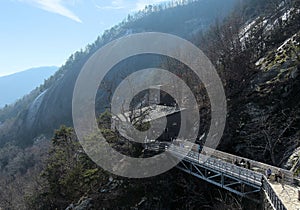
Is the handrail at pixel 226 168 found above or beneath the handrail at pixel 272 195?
beneath

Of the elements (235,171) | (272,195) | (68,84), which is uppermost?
(272,195)

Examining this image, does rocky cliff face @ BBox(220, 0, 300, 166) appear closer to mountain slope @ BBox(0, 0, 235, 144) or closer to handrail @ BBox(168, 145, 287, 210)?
handrail @ BBox(168, 145, 287, 210)

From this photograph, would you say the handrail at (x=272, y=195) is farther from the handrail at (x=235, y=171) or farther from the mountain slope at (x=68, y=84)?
the mountain slope at (x=68, y=84)

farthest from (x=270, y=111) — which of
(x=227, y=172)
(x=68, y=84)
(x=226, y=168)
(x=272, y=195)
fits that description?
(x=68, y=84)

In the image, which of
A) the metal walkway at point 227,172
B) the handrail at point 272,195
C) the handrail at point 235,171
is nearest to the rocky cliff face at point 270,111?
the metal walkway at point 227,172

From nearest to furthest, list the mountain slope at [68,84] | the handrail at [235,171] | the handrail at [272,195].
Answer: the handrail at [272,195] < the handrail at [235,171] < the mountain slope at [68,84]

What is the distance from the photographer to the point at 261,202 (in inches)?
647

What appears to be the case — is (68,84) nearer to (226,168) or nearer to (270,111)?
(270,111)

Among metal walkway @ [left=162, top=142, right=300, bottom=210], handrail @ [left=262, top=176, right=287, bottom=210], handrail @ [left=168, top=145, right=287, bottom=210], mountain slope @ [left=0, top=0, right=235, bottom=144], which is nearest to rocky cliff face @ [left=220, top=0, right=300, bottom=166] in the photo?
metal walkway @ [left=162, top=142, right=300, bottom=210]

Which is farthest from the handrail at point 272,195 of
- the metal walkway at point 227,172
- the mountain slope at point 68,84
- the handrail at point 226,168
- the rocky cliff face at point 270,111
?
the mountain slope at point 68,84

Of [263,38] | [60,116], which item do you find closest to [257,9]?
[263,38]

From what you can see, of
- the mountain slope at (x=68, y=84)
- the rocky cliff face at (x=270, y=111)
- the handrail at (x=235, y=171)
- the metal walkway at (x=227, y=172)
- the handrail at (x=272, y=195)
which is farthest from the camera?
the mountain slope at (x=68, y=84)

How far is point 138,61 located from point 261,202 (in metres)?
121

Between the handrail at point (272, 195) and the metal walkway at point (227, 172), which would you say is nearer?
the handrail at point (272, 195)
